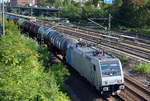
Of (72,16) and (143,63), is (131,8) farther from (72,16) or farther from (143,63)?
(143,63)

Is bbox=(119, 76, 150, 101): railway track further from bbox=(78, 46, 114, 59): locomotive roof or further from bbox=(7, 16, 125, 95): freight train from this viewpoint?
bbox=(78, 46, 114, 59): locomotive roof

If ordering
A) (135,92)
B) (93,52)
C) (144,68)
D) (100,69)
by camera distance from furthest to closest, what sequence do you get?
(144,68), (93,52), (135,92), (100,69)

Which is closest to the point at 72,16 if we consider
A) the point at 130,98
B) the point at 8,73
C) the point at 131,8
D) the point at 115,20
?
the point at 115,20

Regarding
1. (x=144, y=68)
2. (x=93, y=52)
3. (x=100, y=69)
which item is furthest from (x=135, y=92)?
(x=144, y=68)

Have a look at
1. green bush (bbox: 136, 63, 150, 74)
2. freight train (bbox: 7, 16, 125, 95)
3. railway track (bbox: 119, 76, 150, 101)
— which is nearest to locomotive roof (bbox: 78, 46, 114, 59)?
freight train (bbox: 7, 16, 125, 95)

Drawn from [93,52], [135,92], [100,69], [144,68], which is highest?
[93,52]

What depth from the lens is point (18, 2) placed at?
596 ft

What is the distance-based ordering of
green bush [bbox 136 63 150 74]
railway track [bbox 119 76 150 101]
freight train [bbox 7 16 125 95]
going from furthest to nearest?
green bush [bbox 136 63 150 74] → railway track [bbox 119 76 150 101] → freight train [bbox 7 16 125 95]

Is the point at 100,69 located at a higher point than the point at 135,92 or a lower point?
higher

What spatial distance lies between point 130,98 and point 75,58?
7.39m

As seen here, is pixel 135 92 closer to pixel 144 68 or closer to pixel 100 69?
pixel 100 69

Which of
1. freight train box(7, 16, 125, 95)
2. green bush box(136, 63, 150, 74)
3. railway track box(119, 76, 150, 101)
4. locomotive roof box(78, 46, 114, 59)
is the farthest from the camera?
green bush box(136, 63, 150, 74)

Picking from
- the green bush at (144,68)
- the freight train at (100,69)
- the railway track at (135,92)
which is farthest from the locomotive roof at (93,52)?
the green bush at (144,68)

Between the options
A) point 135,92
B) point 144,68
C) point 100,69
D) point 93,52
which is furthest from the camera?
point 144,68
